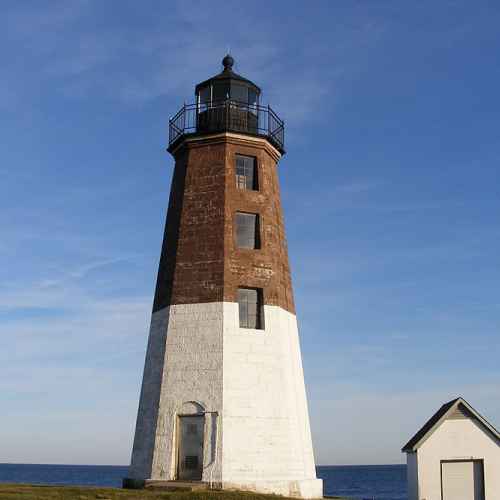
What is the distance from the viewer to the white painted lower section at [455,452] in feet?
90.1

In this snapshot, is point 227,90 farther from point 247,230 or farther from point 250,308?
point 250,308

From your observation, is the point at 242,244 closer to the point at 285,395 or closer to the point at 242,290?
the point at 242,290

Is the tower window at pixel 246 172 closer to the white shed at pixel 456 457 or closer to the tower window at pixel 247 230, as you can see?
the tower window at pixel 247 230

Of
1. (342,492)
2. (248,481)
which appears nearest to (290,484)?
(248,481)

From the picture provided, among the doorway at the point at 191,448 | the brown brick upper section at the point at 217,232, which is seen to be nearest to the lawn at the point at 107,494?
the doorway at the point at 191,448

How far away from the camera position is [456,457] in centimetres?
2780

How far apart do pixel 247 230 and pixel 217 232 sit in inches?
55.5

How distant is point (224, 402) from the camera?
85.6ft

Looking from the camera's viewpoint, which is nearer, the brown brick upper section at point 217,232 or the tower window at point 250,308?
the tower window at point 250,308

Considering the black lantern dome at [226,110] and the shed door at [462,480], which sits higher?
the black lantern dome at [226,110]

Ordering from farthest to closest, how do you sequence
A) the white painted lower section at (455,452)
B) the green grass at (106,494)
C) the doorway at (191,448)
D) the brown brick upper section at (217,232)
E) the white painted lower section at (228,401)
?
1. the brown brick upper section at (217,232)
2. the white painted lower section at (455,452)
3. the doorway at (191,448)
4. the white painted lower section at (228,401)
5. the green grass at (106,494)

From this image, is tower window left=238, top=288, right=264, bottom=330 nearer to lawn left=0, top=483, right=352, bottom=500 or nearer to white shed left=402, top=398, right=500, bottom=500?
lawn left=0, top=483, right=352, bottom=500

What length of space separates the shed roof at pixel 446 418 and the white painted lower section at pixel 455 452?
0.57 feet

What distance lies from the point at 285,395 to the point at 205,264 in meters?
5.61
